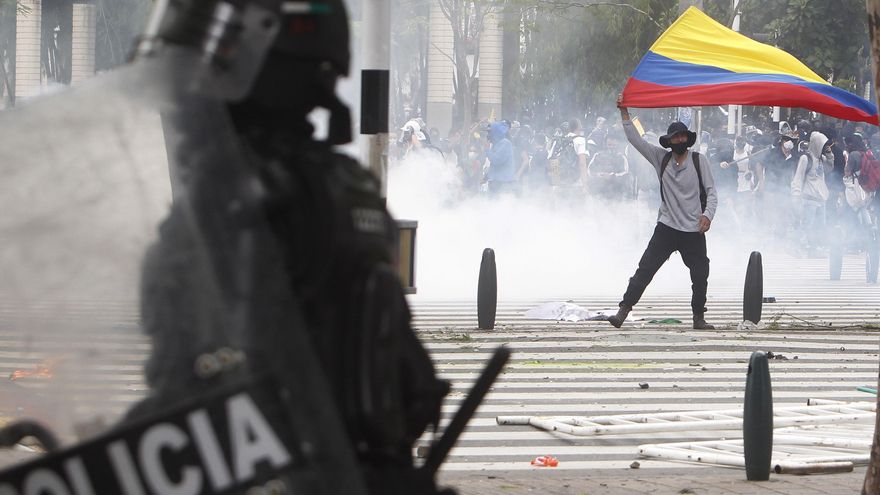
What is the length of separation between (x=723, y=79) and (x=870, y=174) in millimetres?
7857

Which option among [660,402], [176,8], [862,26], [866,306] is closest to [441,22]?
[862,26]

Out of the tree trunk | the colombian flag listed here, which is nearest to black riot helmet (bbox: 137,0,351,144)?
the tree trunk

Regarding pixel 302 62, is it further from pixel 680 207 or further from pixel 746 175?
pixel 746 175

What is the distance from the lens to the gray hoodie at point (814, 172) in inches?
995

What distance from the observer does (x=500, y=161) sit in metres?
24.3

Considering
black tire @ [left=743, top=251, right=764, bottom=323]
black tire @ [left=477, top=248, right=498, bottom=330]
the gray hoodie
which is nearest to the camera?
black tire @ [left=477, top=248, right=498, bottom=330]

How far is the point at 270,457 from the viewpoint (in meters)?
2.61

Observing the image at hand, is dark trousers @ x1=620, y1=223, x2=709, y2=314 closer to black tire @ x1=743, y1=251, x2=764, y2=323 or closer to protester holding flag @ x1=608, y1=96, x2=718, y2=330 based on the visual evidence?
protester holding flag @ x1=608, y1=96, x2=718, y2=330

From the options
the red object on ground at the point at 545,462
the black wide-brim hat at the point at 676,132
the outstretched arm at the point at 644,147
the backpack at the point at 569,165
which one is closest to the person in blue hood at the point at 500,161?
the backpack at the point at 569,165

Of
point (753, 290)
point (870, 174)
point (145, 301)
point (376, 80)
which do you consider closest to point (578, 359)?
point (753, 290)

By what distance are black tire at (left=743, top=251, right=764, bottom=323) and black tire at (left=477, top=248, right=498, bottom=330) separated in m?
2.58

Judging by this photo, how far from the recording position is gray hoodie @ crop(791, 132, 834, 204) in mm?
25281

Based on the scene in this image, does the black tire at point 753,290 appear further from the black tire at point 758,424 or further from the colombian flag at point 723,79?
the black tire at point 758,424

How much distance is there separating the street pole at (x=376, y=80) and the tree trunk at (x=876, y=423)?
3409mm
